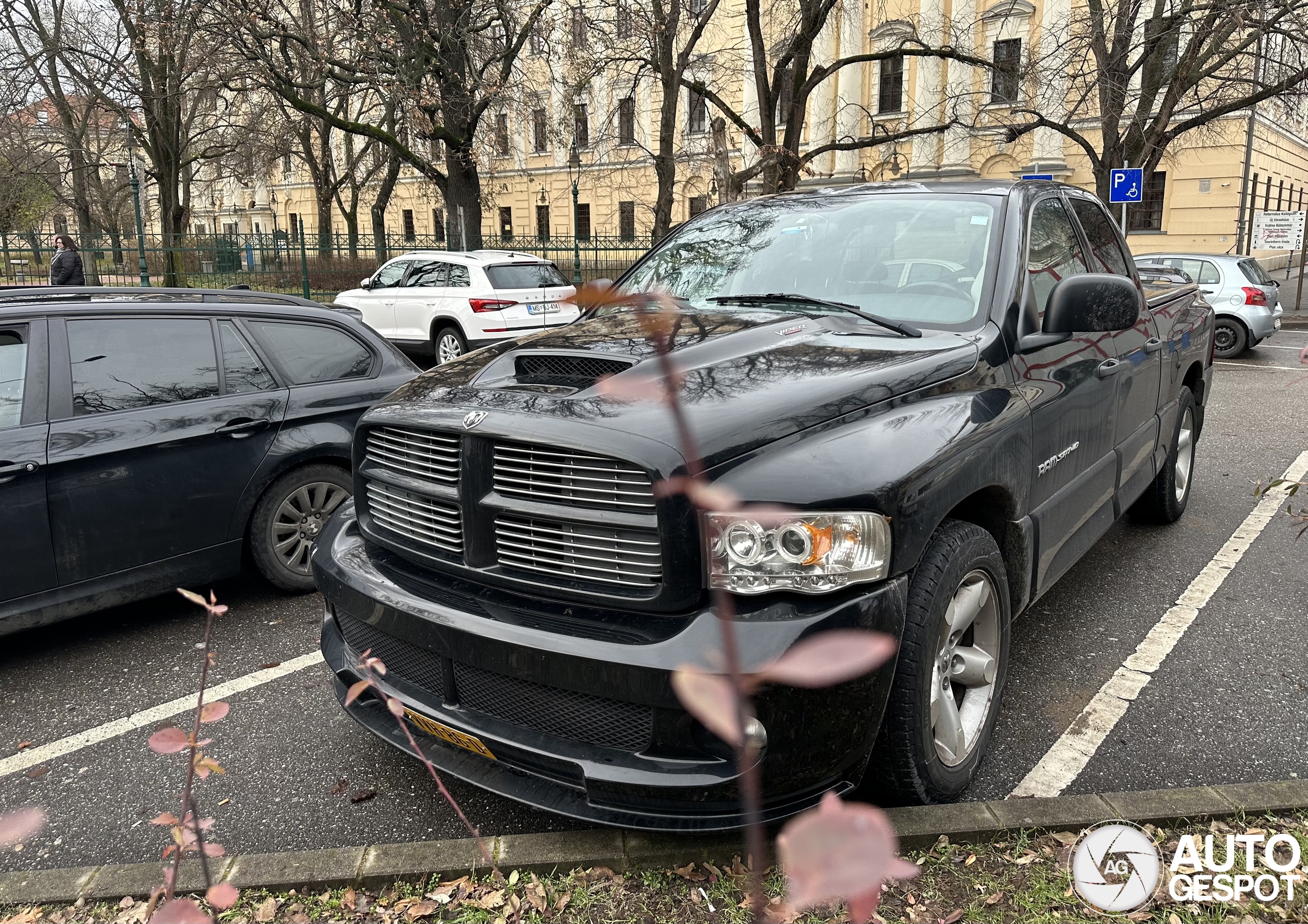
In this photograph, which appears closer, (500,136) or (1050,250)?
(1050,250)

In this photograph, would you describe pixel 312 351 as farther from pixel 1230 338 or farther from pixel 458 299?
pixel 1230 338

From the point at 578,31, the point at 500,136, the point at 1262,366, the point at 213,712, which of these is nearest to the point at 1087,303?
the point at 213,712

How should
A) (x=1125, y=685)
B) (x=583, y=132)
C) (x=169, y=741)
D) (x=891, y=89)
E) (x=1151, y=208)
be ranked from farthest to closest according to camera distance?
(x=583, y=132)
(x=891, y=89)
(x=1151, y=208)
(x=1125, y=685)
(x=169, y=741)

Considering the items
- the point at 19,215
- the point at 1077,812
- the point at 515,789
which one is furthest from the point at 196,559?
the point at 19,215

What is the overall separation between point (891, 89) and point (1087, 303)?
128 feet

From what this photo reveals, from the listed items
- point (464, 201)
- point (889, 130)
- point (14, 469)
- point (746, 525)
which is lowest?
point (14, 469)

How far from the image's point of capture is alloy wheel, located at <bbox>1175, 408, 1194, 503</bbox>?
231 inches

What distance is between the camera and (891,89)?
127 feet

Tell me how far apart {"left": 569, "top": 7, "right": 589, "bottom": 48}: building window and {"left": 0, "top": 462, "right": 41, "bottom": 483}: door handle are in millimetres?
18402

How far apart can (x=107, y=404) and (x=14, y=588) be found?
0.88 metres

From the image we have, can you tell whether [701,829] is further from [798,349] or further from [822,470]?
[798,349]

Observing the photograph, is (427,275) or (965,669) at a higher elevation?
(427,275)

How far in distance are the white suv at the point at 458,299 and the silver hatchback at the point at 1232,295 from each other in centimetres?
930

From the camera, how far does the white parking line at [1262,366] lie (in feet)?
44.5
